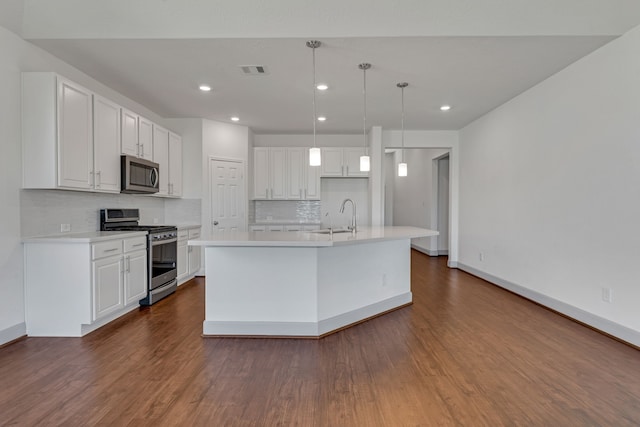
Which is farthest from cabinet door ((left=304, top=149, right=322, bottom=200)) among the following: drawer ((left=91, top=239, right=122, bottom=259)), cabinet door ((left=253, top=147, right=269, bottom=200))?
drawer ((left=91, top=239, right=122, bottom=259))

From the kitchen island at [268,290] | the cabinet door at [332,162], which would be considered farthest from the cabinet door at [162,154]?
the cabinet door at [332,162]

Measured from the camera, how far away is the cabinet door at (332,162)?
659 cm

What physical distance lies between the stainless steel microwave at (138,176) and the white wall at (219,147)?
987mm

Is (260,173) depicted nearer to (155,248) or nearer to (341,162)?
(341,162)

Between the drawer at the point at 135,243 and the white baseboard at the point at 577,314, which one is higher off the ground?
the drawer at the point at 135,243

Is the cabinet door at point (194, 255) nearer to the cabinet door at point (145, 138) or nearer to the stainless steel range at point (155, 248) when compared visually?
the stainless steel range at point (155, 248)

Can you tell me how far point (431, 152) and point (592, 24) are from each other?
5.12 m

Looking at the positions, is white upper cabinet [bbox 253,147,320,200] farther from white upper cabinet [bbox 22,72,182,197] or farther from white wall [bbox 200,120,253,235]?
white upper cabinet [bbox 22,72,182,197]

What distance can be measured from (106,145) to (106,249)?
3.78ft

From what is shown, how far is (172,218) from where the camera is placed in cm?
566

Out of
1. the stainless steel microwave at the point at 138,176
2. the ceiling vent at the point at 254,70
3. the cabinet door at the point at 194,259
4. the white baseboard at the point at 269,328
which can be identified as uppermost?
the ceiling vent at the point at 254,70

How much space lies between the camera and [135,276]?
12.4 feet

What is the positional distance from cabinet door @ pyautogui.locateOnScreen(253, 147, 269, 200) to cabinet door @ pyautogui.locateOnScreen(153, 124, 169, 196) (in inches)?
70.2

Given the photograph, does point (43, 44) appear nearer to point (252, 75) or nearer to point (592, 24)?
point (252, 75)
